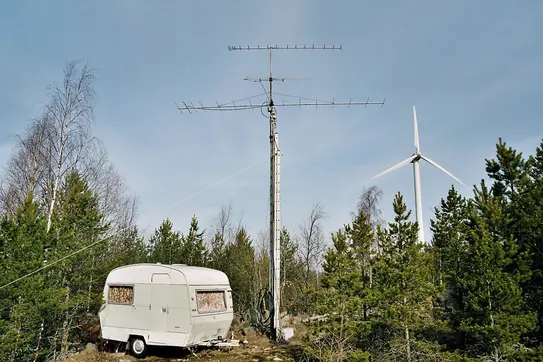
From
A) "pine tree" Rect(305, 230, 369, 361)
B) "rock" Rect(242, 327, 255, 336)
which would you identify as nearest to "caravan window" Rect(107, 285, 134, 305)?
"rock" Rect(242, 327, 255, 336)

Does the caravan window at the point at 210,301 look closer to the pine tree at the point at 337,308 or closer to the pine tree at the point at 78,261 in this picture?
the pine tree at the point at 337,308

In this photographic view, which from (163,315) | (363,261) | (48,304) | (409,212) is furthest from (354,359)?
(48,304)

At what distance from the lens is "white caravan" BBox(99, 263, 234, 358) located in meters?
10.4

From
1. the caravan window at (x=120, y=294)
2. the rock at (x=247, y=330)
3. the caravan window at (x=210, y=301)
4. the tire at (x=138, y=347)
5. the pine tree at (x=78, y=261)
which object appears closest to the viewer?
the caravan window at (x=210, y=301)

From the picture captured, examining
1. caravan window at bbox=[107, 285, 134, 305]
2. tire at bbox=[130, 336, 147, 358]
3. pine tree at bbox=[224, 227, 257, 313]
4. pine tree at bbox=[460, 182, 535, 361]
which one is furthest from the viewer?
pine tree at bbox=[224, 227, 257, 313]

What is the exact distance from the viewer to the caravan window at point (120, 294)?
11.3 meters

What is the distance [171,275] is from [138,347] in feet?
7.92

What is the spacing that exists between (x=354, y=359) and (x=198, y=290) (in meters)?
4.64

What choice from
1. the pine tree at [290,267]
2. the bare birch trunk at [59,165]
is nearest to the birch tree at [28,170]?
the bare birch trunk at [59,165]

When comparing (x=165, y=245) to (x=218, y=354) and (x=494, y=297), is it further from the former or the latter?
(x=494, y=297)

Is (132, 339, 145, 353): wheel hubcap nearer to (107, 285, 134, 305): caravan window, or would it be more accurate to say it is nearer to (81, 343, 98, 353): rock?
(107, 285, 134, 305): caravan window

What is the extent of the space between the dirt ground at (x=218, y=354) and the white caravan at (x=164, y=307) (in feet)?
1.47

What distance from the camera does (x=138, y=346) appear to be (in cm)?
1104

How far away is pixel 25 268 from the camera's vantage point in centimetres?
1004
